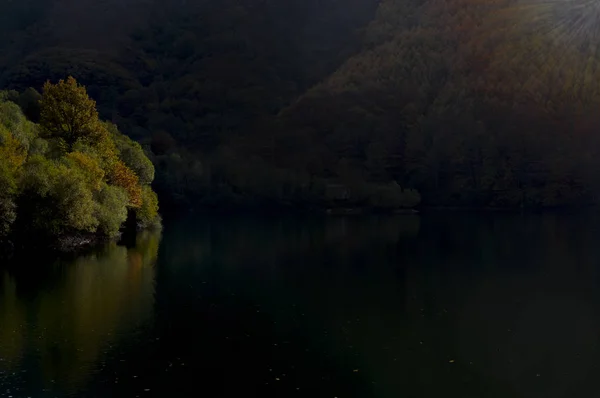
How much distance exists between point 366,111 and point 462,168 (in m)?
36.7

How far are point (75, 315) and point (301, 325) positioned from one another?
11435mm

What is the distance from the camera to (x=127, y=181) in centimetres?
7925

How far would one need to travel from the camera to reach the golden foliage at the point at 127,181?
7706cm

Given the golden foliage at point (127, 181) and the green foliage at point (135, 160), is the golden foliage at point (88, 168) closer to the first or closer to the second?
the golden foliage at point (127, 181)

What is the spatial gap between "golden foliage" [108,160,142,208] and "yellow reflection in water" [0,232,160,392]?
20.9 m

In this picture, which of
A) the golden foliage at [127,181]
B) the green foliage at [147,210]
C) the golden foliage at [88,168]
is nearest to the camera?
the golden foliage at [88,168]

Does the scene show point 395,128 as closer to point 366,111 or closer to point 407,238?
point 366,111

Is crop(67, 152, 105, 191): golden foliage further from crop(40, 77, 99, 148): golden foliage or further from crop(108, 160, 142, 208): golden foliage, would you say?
crop(108, 160, 142, 208): golden foliage

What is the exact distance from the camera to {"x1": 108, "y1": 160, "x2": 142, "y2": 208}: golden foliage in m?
77.1

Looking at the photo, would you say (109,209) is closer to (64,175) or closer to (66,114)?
(64,175)

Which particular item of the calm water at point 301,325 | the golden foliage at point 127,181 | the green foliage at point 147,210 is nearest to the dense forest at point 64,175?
the golden foliage at point 127,181

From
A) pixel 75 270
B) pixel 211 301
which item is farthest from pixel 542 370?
pixel 75 270

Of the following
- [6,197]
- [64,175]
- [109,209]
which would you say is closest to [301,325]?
[6,197]

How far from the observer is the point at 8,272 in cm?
5131
